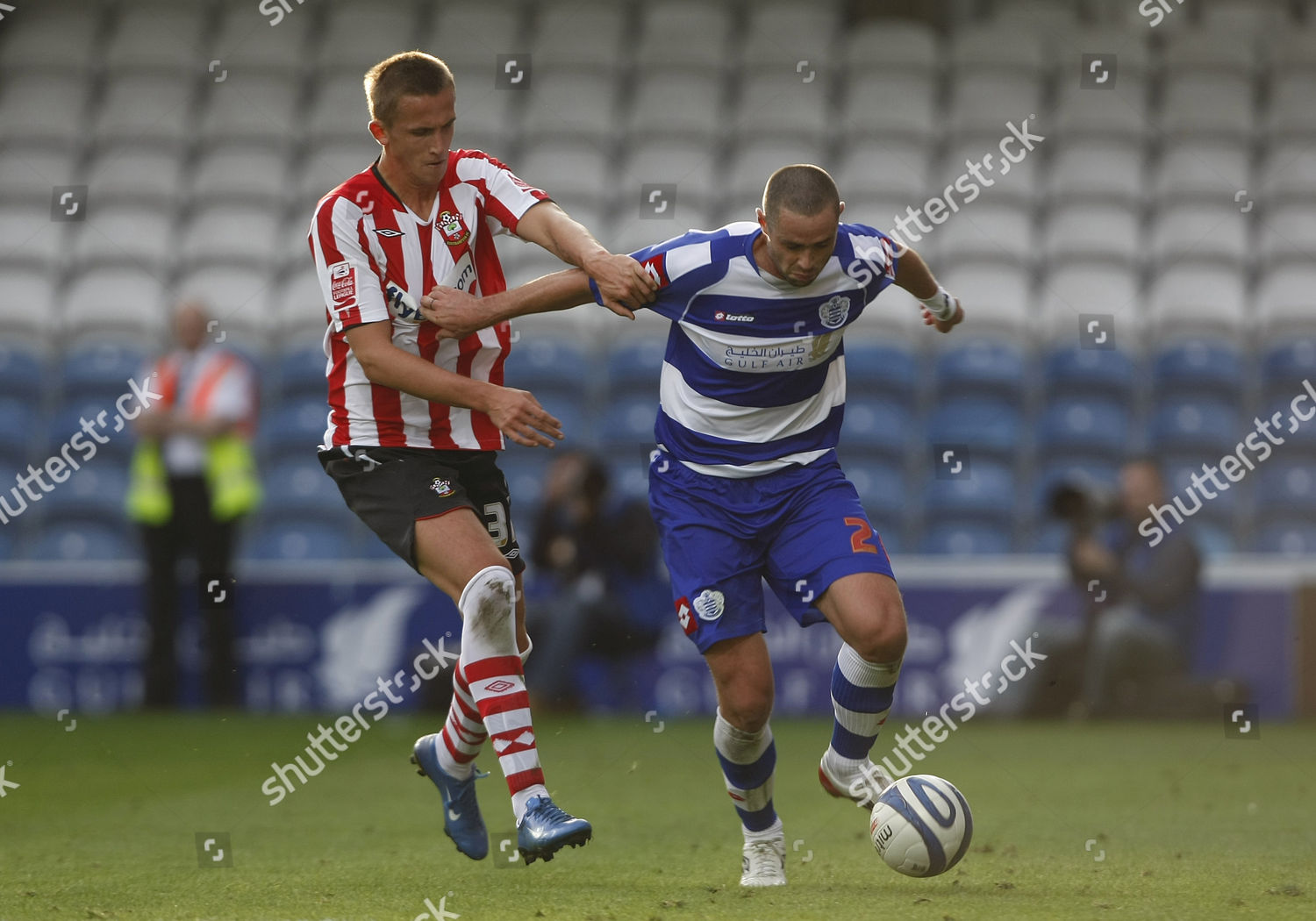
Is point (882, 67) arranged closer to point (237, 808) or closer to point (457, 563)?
point (237, 808)

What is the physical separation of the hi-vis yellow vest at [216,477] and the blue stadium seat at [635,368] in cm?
261

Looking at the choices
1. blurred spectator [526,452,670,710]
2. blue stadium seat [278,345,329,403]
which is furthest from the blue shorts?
blue stadium seat [278,345,329,403]

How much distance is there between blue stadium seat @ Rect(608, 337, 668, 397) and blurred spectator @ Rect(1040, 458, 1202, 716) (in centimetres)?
323

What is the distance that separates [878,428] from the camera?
451 inches

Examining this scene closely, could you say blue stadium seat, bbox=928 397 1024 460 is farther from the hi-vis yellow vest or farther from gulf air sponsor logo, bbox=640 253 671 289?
gulf air sponsor logo, bbox=640 253 671 289

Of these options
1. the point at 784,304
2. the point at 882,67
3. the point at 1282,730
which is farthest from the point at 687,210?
the point at 784,304

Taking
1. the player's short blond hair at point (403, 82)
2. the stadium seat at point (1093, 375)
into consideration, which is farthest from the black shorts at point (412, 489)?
the stadium seat at point (1093, 375)

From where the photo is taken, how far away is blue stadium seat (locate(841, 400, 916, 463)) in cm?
1140

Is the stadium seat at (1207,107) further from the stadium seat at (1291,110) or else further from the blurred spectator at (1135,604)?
the blurred spectator at (1135,604)

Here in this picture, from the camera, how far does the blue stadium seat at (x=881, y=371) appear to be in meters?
11.5

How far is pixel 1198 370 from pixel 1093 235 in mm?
1566

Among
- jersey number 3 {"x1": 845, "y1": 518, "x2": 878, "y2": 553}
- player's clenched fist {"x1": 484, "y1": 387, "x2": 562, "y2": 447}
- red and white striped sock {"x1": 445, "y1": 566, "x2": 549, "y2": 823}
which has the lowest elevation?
red and white striped sock {"x1": 445, "y1": 566, "x2": 549, "y2": 823}

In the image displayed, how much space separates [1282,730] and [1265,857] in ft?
15.5

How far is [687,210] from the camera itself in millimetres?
12484
